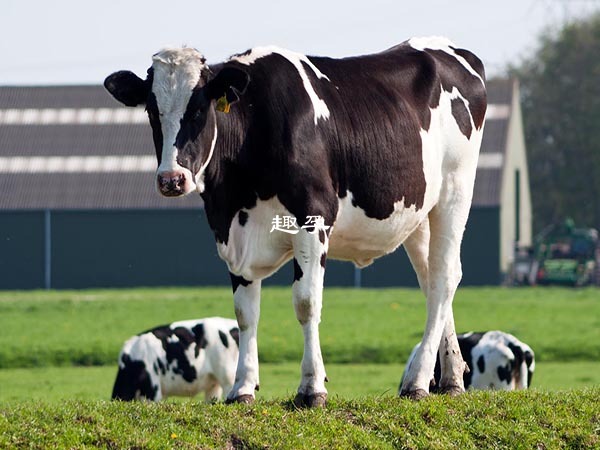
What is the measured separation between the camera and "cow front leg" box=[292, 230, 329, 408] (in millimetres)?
10258

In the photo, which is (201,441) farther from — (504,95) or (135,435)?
(504,95)

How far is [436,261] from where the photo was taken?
11852 mm

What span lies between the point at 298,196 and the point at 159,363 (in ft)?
34.0

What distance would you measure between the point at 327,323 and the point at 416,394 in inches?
947

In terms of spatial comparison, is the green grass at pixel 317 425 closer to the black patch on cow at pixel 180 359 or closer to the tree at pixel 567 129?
the black patch on cow at pixel 180 359

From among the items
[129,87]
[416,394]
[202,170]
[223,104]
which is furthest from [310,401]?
[129,87]

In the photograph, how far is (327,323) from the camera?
3519 cm

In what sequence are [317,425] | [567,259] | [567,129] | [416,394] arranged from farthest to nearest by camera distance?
[567,129] < [567,259] < [416,394] < [317,425]

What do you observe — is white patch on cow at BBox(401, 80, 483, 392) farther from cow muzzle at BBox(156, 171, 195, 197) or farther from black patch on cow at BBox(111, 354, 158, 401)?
black patch on cow at BBox(111, 354, 158, 401)

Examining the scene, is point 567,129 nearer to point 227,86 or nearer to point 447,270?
point 447,270

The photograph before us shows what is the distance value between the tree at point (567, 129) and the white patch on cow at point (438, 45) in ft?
253

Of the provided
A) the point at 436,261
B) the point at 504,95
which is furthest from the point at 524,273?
A: the point at 436,261

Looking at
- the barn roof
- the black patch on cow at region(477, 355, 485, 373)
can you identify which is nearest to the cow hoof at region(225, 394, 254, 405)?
the black patch on cow at region(477, 355, 485, 373)

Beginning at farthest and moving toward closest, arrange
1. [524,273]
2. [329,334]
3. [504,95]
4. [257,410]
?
[504,95]
[524,273]
[329,334]
[257,410]
